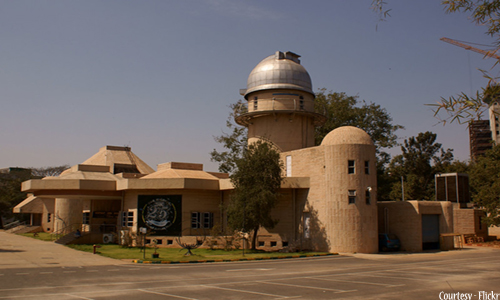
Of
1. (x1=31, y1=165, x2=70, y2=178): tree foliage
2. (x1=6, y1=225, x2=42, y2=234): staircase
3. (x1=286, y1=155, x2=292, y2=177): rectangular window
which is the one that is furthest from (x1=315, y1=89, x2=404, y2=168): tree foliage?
(x1=31, y1=165, x2=70, y2=178): tree foliage

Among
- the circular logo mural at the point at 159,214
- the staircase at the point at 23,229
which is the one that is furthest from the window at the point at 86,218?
the circular logo mural at the point at 159,214

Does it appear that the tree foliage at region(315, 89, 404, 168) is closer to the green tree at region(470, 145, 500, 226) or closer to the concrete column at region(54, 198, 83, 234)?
the green tree at region(470, 145, 500, 226)

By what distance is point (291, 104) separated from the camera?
38438 millimetres

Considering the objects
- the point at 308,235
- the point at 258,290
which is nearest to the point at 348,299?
the point at 258,290

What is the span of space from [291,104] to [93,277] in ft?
79.9

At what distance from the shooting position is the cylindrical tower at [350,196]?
30.6 metres

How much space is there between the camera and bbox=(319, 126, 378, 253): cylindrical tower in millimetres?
30609

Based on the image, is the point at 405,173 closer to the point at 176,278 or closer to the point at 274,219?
the point at 274,219

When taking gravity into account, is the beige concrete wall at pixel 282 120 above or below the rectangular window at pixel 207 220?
above

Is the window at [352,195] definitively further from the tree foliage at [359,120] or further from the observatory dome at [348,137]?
the tree foliage at [359,120]

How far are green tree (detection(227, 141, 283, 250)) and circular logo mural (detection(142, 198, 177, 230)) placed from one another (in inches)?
247

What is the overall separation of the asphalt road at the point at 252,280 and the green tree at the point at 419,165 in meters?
29.9

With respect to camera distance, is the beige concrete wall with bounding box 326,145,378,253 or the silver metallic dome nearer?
the beige concrete wall with bounding box 326,145,378,253

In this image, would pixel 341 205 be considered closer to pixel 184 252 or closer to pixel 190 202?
pixel 184 252
